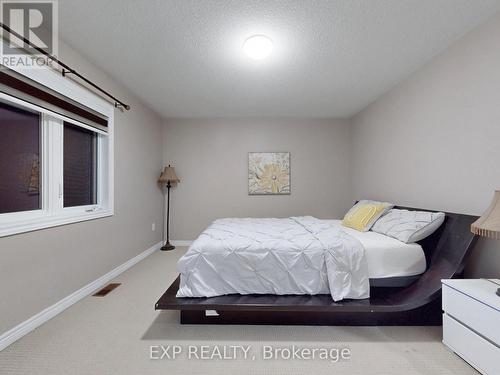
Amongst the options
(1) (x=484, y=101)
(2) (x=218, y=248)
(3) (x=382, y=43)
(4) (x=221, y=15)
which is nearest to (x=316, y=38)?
(3) (x=382, y=43)

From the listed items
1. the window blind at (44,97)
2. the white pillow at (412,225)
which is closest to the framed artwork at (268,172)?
the white pillow at (412,225)

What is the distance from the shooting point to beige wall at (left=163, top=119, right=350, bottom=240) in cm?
434

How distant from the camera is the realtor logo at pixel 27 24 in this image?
1.62m

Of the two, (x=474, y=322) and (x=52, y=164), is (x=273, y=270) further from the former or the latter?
(x=52, y=164)

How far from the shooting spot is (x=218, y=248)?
1.90 metres

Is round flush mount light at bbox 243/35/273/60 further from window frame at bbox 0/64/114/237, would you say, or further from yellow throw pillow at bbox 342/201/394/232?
yellow throw pillow at bbox 342/201/394/232

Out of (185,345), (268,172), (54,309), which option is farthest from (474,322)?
(268,172)

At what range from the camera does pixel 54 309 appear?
1978 mm

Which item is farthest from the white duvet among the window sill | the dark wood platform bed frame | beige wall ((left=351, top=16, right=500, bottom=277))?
the window sill

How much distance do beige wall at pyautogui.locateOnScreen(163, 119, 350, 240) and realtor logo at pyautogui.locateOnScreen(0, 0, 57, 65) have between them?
2.46 meters

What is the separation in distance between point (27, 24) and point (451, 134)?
3.72 meters

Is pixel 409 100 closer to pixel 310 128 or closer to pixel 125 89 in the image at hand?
pixel 310 128

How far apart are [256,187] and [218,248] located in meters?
2.51

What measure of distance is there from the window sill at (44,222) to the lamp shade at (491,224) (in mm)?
3144
